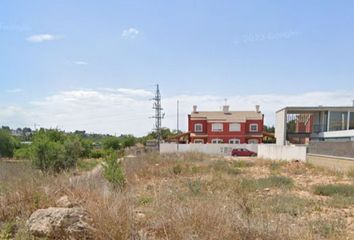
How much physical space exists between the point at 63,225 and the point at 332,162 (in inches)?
796

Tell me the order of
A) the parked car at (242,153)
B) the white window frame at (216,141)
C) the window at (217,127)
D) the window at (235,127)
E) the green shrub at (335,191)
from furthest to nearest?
the window at (217,127) → the white window frame at (216,141) → the window at (235,127) → the parked car at (242,153) → the green shrub at (335,191)

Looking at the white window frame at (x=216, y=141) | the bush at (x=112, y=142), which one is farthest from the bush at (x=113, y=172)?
the bush at (x=112, y=142)

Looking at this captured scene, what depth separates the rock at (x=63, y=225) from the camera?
177 inches

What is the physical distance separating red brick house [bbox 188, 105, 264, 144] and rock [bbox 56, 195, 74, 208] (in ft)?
148

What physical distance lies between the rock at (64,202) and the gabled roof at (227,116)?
45.5 m

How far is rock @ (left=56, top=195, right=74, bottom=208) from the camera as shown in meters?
5.32

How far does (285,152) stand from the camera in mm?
29328

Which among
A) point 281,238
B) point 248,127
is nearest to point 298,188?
point 281,238

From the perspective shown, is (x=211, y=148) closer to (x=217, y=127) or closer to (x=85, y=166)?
(x=217, y=127)

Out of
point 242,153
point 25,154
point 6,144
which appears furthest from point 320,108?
point 6,144

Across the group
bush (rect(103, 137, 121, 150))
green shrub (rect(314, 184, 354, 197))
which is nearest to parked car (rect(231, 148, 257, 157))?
bush (rect(103, 137, 121, 150))

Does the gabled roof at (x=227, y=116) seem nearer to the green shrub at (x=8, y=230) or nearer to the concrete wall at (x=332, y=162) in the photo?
the concrete wall at (x=332, y=162)

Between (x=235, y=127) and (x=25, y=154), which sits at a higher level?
(x=235, y=127)

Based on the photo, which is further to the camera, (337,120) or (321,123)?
(321,123)
